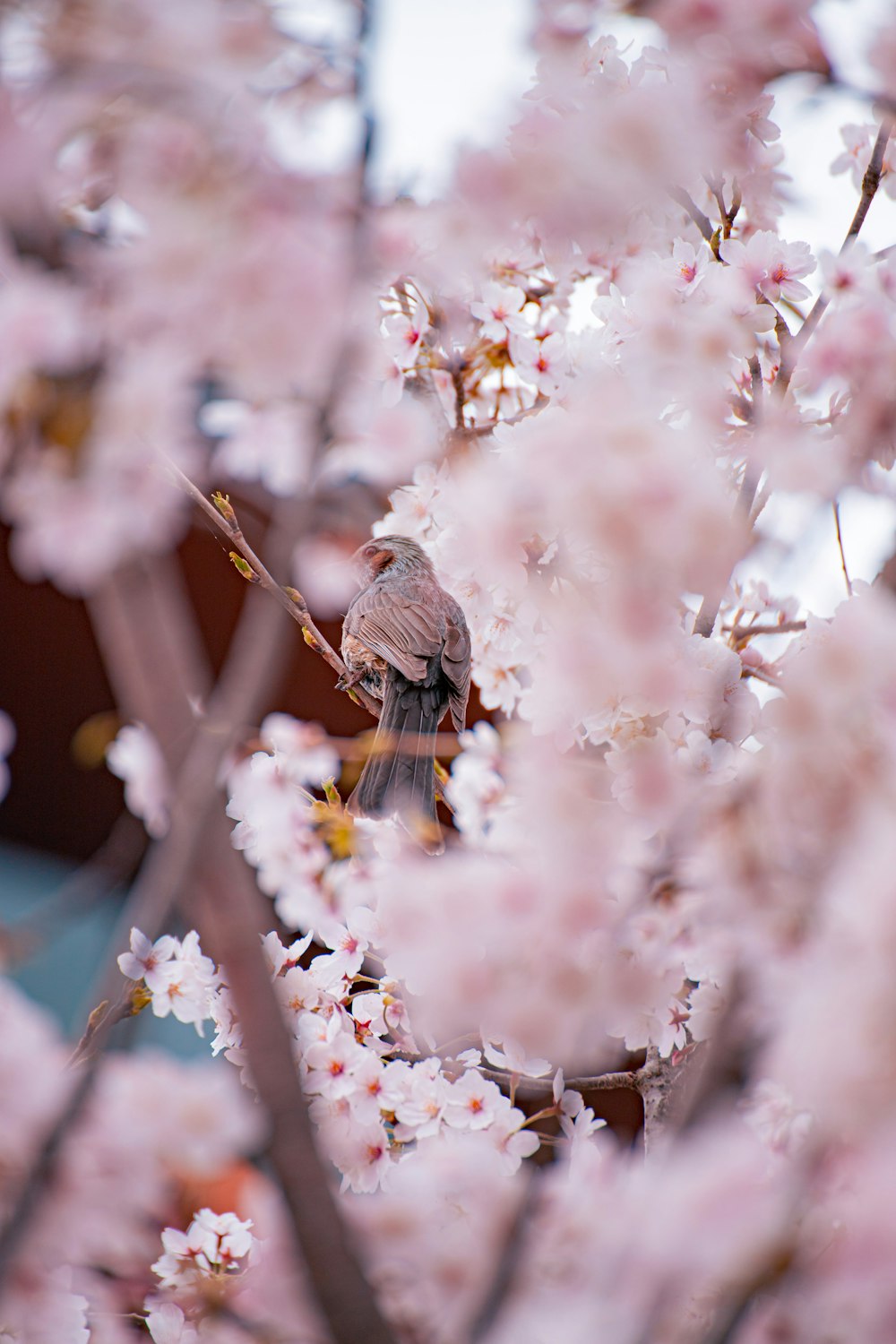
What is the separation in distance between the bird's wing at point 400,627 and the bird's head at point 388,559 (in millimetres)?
91

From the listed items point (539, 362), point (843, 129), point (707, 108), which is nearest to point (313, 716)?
point (539, 362)

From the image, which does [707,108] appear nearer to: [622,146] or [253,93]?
[622,146]

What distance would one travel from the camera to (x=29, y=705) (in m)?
4.73

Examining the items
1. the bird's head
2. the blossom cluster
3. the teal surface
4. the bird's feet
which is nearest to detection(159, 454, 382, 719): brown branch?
the bird's feet

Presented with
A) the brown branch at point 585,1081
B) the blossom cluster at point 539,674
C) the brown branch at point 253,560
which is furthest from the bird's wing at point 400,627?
the blossom cluster at point 539,674

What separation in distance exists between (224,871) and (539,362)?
127cm

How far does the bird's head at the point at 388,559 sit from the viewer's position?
2.28 meters

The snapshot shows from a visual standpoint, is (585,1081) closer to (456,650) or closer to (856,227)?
(456,650)

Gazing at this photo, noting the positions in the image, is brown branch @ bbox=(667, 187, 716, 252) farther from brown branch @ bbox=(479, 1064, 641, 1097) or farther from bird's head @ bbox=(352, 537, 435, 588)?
brown branch @ bbox=(479, 1064, 641, 1097)

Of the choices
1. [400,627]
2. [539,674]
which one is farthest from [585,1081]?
[400,627]

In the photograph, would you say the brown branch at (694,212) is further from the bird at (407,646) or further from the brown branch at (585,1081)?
the brown branch at (585,1081)

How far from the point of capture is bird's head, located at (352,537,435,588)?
2.28m

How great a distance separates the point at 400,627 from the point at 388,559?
0.34 meters

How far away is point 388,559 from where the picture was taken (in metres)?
2.37
